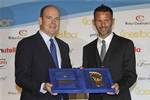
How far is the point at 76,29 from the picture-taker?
4.41m

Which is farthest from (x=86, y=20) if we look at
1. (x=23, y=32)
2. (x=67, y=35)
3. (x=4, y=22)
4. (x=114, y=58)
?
(x=114, y=58)

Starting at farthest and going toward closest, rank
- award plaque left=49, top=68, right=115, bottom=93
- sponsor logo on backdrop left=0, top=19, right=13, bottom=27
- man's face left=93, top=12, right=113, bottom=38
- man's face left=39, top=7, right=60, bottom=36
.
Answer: sponsor logo on backdrop left=0, top=19, right=13, bottom=27, man's face left=93, top=12, right=113, bottom=38, man's face left=39, top=7, right=60, bottom=36, award plaque left=49, top=68, right=115, bottom=93

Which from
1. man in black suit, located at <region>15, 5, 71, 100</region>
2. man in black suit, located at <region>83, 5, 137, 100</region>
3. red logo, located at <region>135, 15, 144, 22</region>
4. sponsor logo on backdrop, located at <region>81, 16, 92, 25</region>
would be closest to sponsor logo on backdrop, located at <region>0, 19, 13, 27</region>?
sponsor logo on backdrop, located at <region>81, 16, 92, 25</region>

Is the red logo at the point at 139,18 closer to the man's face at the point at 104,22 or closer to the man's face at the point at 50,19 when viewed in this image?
the man's face at the point at 104,22

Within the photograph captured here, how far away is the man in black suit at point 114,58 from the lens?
336 centimetres

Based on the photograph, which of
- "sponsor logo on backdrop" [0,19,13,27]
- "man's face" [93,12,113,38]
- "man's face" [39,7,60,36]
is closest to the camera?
"man's face" [39,7,60,36]

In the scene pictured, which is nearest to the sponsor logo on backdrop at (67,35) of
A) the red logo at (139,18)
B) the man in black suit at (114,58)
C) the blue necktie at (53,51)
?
the red logo at (139,18)

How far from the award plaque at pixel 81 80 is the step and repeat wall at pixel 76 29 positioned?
3.70 feet

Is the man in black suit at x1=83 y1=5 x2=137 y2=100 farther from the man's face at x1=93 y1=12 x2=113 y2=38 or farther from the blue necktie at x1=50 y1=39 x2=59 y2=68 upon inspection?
the blue necktie at x1=50 y1=39 x2=59 y2=68

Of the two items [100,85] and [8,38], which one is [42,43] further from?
[8,38]

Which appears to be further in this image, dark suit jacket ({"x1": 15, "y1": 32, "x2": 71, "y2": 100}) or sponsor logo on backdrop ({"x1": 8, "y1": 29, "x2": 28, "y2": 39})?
sponsor logo on backdrop ({"x1": 8, "y1": 29, "x2": 28, "y2": 39})

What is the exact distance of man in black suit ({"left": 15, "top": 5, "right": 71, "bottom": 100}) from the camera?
316 cm

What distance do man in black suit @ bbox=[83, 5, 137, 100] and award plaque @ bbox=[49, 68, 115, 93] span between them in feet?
0.44

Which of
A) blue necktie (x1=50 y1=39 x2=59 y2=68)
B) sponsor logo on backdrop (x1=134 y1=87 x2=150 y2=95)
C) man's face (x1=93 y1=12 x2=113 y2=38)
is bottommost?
sponsor logo on backdrop (x1=134 y1=87 x2=150 y2=95)
